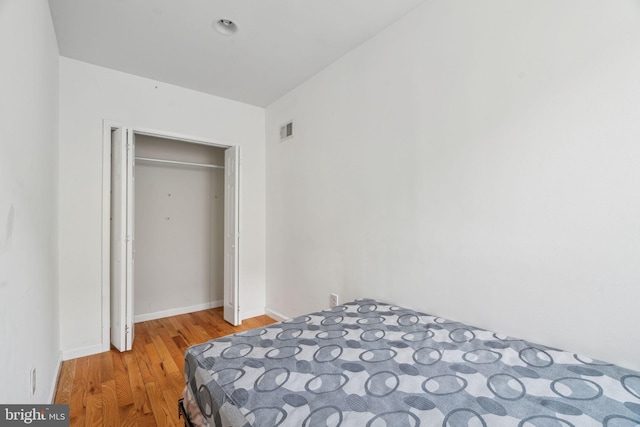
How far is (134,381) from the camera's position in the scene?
223 centimetres

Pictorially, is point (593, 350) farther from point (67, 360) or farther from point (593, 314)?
point (67, 360)

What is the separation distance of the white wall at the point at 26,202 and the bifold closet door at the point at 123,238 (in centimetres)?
58

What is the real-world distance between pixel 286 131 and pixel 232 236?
1338mm

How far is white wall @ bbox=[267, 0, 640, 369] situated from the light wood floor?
147 cm

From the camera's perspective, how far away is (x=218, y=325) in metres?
3.35

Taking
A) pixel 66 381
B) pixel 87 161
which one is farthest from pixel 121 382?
pixel 87 161

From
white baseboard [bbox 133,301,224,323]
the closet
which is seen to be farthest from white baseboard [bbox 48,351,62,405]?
white baseboard [bbox 133,301,224,323]

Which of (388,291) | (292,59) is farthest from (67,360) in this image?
(292,59)

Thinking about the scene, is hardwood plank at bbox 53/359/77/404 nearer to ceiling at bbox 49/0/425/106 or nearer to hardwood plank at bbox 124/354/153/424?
hardwood plank at bbox 124/354/153/424

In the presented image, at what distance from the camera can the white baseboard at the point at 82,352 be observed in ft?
8.39

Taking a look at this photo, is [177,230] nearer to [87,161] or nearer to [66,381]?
[87,161]

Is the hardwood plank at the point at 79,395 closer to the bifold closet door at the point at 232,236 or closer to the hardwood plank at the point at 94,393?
the hardwood plank at the point at 94,393

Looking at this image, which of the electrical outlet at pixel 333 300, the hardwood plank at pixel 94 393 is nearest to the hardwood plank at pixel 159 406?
the hardwood plank at pixel 94 393

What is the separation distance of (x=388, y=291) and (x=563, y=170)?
126cm
